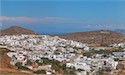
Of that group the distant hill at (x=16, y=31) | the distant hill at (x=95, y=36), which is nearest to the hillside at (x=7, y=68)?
the distant hill at (x=16, y=31)

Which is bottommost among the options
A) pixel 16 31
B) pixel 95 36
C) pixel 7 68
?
pixel 7 68

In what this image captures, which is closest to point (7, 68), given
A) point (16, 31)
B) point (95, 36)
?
point (16, 31)

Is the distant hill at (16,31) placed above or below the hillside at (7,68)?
above

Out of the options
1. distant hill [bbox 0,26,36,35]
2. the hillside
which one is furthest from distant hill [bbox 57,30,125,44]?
the hillside

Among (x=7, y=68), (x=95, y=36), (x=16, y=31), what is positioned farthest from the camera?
(x=95, y=36)

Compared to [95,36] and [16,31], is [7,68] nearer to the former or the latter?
[16,31]

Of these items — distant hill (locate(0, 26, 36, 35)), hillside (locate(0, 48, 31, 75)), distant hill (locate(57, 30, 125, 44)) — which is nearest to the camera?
hillside (locate(0, 48, 31, 75))

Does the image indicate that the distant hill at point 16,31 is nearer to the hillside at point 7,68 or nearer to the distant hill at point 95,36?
the distant hill at point 95,36

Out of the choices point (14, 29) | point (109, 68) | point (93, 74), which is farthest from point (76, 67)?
point (14, 29)

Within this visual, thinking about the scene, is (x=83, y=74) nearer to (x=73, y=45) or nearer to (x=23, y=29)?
(x=73, y=45)

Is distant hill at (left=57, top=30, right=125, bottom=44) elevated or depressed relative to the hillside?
elevated

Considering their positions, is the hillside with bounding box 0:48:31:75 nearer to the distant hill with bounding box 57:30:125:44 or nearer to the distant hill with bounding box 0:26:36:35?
the distant hill with bounding box 0:26:36:35
